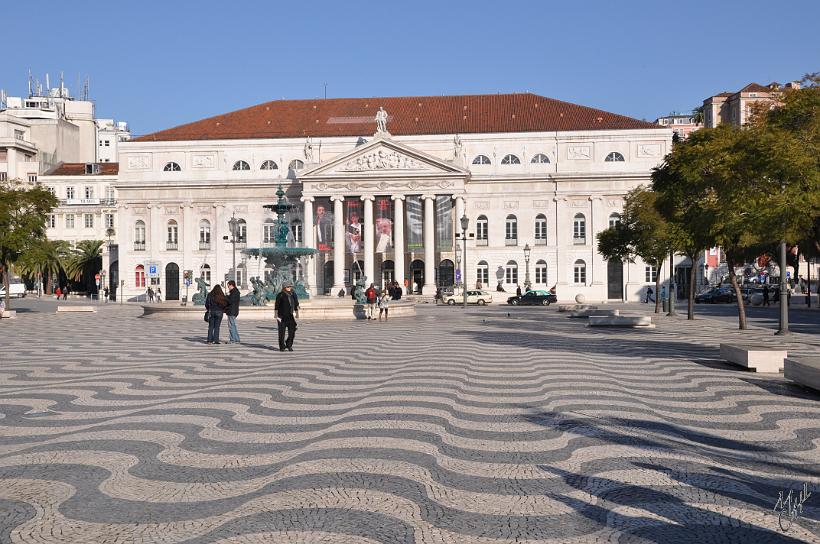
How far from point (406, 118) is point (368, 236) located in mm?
12668

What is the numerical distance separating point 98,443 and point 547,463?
4.55m

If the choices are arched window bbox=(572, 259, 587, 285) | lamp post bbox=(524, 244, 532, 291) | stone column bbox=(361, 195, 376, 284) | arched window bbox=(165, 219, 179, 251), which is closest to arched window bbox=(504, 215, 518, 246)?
lamp post bbox=(524, 244, 532, 291)

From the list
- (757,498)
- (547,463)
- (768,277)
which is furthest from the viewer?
(768,277)

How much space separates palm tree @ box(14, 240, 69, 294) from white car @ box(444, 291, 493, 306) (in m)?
26.6

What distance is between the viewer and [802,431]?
8.84 metres

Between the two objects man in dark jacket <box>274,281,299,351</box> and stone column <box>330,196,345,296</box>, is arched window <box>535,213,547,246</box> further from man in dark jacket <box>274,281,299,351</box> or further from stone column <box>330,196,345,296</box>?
man in dark jacket <box>274,281,299,351</box>

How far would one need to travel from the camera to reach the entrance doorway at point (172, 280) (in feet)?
242

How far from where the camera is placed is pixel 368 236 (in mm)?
69562

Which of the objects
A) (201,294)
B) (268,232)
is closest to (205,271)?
(268,232)

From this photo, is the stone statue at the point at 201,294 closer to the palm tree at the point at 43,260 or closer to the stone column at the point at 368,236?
the palm tree at the point at 43,260

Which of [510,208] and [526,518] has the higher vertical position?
[510,208]

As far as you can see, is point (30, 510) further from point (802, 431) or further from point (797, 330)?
point (797, 330)

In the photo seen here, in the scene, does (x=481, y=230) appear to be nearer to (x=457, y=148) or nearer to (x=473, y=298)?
(x=457, y=148)

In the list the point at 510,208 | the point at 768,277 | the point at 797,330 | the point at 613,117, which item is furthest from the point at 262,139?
the point at 768,277
